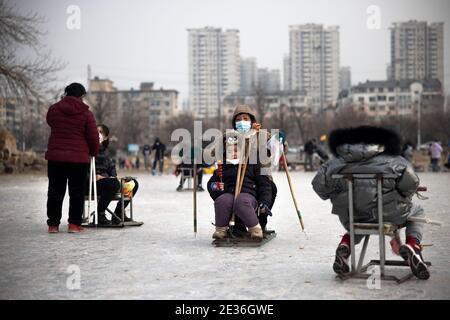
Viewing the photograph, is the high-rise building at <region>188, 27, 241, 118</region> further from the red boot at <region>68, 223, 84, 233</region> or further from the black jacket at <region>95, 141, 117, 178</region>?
the red boot at <region>68, 223, 84, 233</region>

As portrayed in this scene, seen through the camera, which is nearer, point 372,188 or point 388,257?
point 372,188

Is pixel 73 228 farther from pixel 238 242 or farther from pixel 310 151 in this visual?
pixel 310 151

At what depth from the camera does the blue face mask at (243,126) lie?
27.5 feet

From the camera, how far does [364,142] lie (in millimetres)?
5867

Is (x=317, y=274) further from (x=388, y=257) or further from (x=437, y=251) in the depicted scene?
(x=437, y=251)

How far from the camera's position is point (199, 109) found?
177 meters

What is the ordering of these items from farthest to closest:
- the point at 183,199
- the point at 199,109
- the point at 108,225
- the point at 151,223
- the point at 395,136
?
the point at 199,109
the point at 183,199
the point at 151,223
the point at 108,225
the point at 395,136

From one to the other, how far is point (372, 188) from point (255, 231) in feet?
8.13

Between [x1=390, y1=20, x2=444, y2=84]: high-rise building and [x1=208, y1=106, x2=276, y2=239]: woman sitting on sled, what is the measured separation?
144m

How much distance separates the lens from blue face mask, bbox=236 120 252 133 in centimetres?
838

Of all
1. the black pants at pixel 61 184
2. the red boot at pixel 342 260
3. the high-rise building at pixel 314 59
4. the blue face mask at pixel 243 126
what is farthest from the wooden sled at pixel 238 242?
the high-rise building at pixel 314 59
